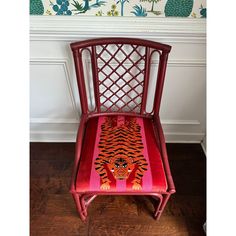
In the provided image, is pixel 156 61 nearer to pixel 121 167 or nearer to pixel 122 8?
pixel 122 8

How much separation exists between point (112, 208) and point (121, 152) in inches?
16.2

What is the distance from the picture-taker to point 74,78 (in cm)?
167

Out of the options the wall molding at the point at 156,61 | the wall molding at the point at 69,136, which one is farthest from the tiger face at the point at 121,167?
the wall molding at the point at 69,136

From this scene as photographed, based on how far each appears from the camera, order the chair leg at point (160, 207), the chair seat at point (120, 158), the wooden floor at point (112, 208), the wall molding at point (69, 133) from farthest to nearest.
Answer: the wall molding at point (69, 133), the wooden floor at point (112, 208), the chair leg at point (160, 207), the chair seat at point (120, 158)

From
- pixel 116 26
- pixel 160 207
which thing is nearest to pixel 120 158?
pixel 160 207

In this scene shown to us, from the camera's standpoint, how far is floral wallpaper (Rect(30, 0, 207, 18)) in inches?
55.6

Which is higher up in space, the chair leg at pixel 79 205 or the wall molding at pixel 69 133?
the wall molding at pixel 69 133

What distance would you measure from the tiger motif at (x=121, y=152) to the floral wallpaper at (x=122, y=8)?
544 mm

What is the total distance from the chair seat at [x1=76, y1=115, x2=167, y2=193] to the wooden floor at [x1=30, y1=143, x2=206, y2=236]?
373mm

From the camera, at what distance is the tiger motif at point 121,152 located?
4.25 feet

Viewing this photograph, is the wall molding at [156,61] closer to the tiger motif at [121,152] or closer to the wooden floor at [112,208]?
the tiger motif at [121,152]
